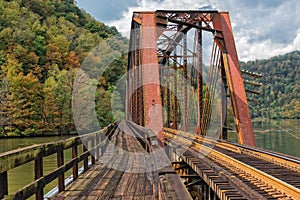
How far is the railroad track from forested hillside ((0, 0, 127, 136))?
4304 centimetres

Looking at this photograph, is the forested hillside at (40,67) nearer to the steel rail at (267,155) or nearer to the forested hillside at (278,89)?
the forested hillside at (278,89)

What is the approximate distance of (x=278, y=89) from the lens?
102 metres

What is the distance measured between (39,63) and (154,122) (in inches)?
2290

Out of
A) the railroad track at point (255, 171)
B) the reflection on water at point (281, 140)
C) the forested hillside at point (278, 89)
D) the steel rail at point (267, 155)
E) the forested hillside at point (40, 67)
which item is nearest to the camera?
the railroad track at point (255, 171)

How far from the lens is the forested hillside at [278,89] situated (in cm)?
7664

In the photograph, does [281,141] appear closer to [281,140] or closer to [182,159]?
[281,140]

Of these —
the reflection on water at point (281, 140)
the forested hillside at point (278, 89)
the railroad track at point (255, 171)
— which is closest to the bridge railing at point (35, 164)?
the railroad track at point (255, 171)

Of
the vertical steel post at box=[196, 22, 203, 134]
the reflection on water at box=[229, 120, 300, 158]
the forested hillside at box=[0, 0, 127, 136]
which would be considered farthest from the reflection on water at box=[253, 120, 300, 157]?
the forested hillside at box=[0, 0, 127, 136]

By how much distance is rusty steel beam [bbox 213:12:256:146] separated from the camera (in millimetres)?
7887

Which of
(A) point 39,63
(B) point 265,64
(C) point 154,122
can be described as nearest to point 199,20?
(C) point 154,122

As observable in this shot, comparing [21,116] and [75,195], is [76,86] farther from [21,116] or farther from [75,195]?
[75,195]

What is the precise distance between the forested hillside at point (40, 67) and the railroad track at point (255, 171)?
43.0 meters

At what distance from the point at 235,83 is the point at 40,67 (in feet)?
183

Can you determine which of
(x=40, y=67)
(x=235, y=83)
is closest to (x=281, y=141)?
(x=235, y=83)
